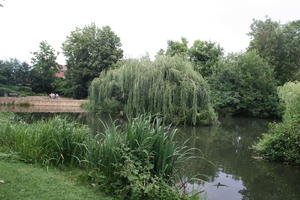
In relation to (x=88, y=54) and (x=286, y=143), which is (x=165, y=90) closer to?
(x=286, y=143)

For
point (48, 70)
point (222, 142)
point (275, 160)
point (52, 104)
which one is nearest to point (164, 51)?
point (52, 104)

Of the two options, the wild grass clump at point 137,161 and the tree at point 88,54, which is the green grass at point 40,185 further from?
the tree at point 88,54

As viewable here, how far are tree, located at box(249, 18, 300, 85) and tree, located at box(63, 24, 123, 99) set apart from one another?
16.4 metres

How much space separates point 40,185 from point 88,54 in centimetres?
2723

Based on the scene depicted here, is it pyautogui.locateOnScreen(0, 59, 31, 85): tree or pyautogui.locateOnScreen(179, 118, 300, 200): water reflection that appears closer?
pyautogui.locateOnScreen(179, 118, 300, 200): water reflection

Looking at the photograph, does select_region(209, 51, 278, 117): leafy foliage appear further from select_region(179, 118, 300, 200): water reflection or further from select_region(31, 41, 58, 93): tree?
select_region(31, 41, 58, 93): tree

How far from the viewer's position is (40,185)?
3.06 meters

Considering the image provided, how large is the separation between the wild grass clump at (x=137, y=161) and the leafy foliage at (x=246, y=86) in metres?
18.8

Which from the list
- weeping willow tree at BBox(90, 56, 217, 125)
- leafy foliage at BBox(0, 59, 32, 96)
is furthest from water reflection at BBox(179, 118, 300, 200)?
leafy foliage at BBox(0, 59, 32, 96)

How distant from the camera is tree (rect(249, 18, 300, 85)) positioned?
2497cm

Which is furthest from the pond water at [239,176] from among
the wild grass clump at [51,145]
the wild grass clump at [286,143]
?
the wild grass clump at [51,145]

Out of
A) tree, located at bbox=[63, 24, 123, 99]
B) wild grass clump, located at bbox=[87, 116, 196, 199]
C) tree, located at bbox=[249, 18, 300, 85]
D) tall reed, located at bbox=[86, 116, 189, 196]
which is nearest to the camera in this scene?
wild grass clump, located at bbox=[87, 116, 196, 199]

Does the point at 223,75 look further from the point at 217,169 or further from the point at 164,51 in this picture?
the point at 217,169

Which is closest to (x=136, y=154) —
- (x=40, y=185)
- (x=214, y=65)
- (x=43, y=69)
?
(x=40, y=185)
